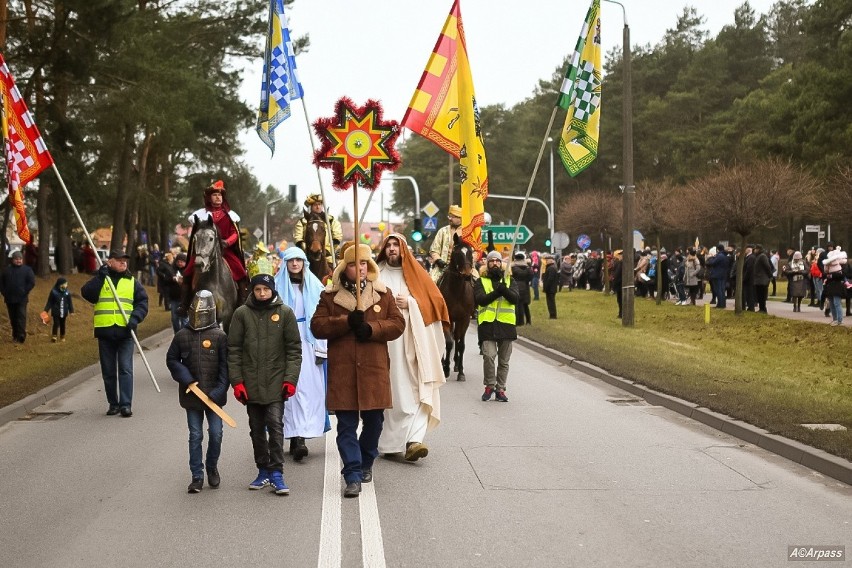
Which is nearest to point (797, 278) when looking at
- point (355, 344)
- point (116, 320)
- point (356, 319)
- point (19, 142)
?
point (19, 142)

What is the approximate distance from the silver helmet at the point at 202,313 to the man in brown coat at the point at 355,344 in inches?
31.8

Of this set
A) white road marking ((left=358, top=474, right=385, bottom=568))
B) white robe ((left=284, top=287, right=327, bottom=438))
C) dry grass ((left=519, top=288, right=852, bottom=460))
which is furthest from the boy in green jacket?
dry grass ((left=519, top=288, right=852, bottom=460))

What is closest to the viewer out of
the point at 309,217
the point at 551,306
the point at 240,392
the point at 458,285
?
the point at 240,392

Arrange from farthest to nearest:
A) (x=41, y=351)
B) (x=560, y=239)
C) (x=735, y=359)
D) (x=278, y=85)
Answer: (x=560, y=239) < (x=41, y=351) < (x=735, y=359) < (x=278, y=85)

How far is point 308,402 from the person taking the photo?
9.73 metres

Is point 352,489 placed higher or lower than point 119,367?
lower

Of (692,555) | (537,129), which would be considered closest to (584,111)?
(692,555)

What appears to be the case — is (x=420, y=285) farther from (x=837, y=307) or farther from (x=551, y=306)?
(x=551, y=306)

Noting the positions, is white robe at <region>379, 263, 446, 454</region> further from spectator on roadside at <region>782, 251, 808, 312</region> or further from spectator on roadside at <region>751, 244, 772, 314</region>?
spectator on roadside at <region>782, 251, 808, 312</region>

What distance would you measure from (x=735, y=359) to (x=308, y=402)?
11.8 metres

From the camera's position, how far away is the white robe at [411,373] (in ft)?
31.2

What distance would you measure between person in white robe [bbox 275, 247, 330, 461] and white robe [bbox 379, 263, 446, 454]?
2.12 ft

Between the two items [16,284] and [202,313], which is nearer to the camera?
[202,313]

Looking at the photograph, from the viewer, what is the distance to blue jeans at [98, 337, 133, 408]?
1318 centimetres
